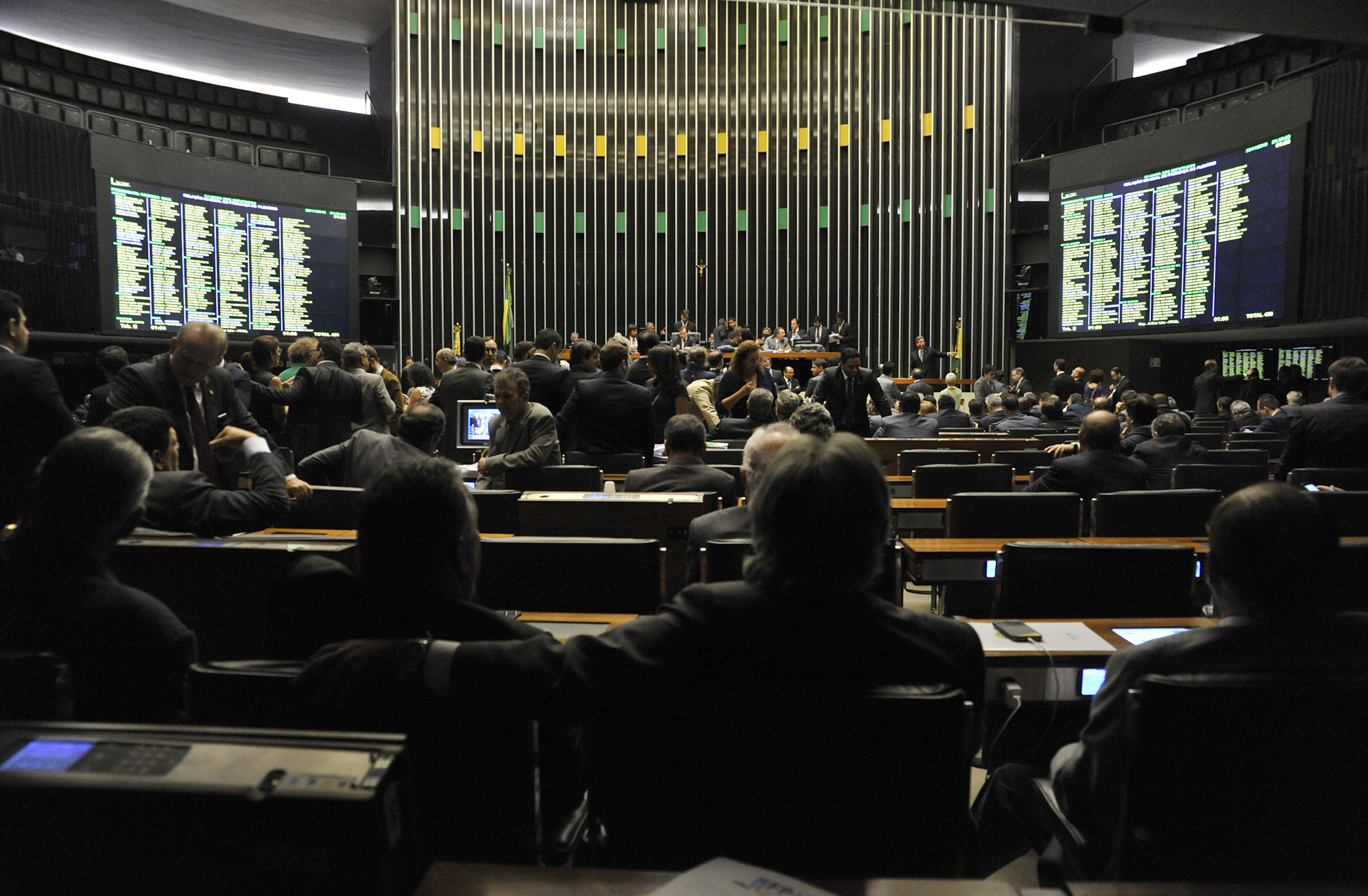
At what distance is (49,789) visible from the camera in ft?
3.07

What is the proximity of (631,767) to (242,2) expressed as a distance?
16.6 m

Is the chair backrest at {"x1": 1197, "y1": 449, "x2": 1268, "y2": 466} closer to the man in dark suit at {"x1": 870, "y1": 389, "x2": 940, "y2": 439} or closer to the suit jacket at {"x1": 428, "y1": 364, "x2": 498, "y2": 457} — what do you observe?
the man in dark suit at {"x1": 870, "y1": 389, "x2": 940, "y2": 439}

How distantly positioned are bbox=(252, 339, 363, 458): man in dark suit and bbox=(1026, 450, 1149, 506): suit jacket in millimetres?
4089

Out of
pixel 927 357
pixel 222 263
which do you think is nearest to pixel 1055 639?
pixel 222 263

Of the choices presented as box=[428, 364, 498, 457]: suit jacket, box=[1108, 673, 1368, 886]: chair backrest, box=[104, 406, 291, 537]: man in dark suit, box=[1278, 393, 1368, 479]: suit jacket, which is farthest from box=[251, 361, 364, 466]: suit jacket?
box=[1278, 393, 1368, 479]: suit jacket

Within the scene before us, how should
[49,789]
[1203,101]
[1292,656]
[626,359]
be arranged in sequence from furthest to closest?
[1203,101] → [626,359] → [1292,656] → [49,789]

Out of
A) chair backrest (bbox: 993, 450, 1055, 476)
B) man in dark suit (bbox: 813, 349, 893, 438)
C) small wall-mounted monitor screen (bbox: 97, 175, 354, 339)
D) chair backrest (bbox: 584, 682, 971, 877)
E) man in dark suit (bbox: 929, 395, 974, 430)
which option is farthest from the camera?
small wall-mounted monitor screen (bbox: 97, 175, 354, 339)

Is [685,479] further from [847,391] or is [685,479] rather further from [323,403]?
[847,391]

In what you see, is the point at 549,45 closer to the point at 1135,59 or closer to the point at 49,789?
the point at 1135,59

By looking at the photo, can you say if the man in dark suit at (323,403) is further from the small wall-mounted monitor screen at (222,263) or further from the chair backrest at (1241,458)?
the small wall-mounted monitor screen at (222,263)

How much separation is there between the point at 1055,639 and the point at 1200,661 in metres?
0.74

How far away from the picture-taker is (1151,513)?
3727 millimetres

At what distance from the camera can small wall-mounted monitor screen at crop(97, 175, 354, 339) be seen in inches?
430

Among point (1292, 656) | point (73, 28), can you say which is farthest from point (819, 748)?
point (73, 28)
